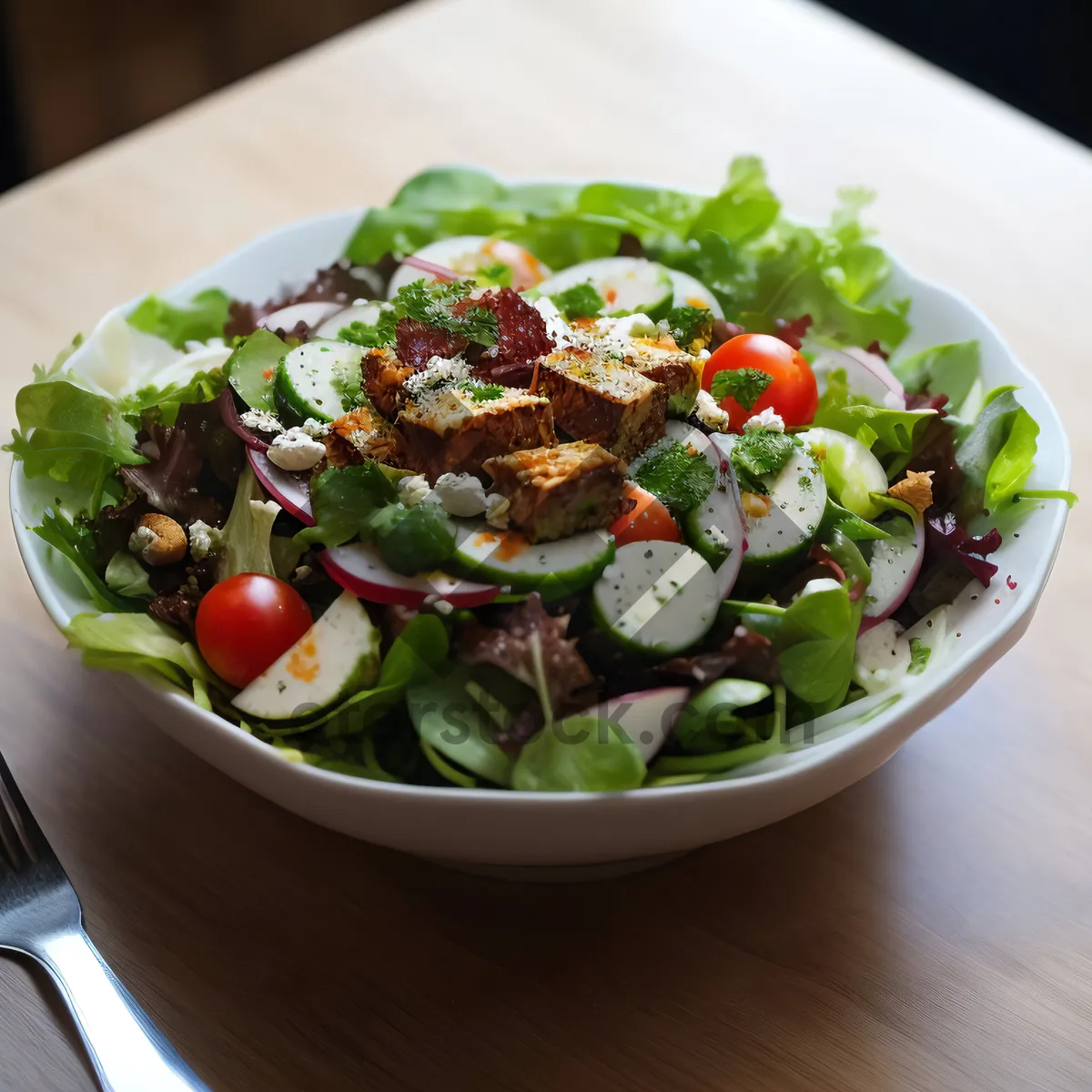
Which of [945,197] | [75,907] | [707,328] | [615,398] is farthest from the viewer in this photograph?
[945,197]

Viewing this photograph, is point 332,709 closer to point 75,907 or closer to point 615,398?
point 75,907

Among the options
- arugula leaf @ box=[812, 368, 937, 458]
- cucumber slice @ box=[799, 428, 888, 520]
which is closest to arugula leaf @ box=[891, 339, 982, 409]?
arugula leaf @ box=[812, 368, 937, 458]


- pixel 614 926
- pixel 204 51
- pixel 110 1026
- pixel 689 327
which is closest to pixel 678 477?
pixel 689 327

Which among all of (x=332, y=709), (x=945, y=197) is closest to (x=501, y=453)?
(x=332, y=709)

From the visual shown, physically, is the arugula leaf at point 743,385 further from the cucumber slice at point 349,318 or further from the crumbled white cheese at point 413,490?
the cucumber slice at point 349,318

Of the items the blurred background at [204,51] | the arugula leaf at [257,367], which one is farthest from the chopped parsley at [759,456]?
the blurred background at [204,51]

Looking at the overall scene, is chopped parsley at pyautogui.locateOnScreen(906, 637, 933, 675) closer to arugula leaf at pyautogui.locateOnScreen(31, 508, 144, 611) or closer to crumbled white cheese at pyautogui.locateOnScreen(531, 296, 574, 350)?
crumbled white cheese at pyautogui.locateOnScreen(531, 296, 574, 350)
